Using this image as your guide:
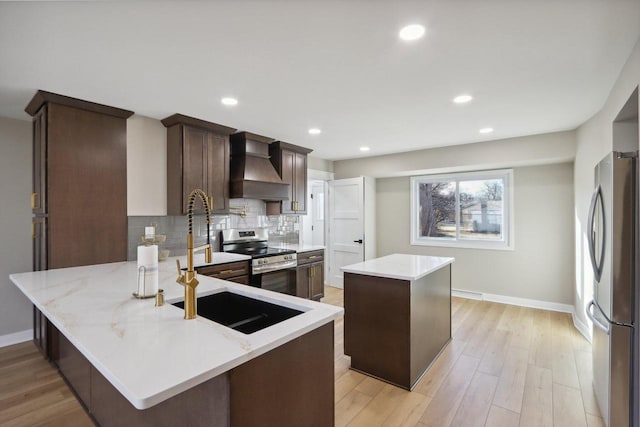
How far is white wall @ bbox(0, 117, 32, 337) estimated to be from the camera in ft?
10.5

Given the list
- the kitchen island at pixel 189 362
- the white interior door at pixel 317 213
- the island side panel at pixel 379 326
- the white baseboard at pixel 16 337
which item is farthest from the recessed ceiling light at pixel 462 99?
the white baseboard at pixel 16 337

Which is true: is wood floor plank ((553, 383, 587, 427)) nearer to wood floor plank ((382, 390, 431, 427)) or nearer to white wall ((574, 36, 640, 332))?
wood floor plank ((382, 390, 431, 427))

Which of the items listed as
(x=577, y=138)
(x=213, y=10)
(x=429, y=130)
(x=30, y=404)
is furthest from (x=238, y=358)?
(x=577, y=138)

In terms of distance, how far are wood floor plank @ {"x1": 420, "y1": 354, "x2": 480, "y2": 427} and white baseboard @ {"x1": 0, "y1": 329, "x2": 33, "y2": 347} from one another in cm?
405

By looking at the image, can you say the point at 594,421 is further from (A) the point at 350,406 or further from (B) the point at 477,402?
(A) the point at 350,406

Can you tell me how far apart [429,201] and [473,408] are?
3.74 m

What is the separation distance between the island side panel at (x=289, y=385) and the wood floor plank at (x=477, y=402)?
122 cm

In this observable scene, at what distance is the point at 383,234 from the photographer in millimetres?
5898

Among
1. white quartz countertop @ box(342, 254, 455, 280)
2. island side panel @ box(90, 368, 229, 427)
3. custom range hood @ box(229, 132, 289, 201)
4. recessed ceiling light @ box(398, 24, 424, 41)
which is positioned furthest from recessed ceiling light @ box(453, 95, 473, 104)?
island side panel @ box(90, 368, 229, 427)

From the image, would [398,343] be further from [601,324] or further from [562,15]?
[562,15]

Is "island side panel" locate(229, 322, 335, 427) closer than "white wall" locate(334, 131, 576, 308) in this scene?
Yes

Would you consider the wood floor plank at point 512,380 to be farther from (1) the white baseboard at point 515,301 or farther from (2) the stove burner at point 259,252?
(2) the stove burner at point 259,252

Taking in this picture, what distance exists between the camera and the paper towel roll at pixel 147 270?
1607 millimetres

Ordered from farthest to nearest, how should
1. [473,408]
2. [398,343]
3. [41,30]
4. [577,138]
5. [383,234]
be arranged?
[383,234] → [577,138] → [398,343] → [473,408] → [41,30]
